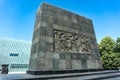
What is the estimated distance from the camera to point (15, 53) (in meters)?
36.5

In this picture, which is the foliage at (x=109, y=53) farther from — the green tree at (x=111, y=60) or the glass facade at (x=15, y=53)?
the glass facade at (x=15, y=53)

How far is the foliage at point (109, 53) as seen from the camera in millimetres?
19875

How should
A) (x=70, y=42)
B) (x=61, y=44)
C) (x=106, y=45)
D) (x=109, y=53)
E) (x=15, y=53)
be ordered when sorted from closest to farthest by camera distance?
(x=61, y=44)
(x=70, y=42)
(x=109, y=53)
(x=106, y=45)
(x=15, y=53)

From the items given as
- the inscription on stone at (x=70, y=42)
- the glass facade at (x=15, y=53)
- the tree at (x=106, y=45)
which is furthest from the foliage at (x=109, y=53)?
the glass facade at (x=15, y=53)

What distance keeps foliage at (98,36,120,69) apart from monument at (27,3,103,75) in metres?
11.0

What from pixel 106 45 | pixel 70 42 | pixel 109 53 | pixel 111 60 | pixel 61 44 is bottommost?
pixel 111 60

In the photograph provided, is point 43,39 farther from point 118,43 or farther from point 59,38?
point 118,43

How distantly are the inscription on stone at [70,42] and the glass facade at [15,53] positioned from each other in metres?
27.4

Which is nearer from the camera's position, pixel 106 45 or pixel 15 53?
pixel 106 45

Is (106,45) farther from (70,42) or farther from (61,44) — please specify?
(61,44)

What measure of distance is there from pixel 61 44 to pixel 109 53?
54.7ft

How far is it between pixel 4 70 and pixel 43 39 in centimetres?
740

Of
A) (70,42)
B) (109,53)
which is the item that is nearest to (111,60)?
(109,53)

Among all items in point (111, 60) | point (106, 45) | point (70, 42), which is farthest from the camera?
point (106, 45)
